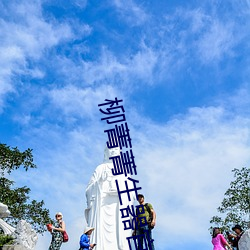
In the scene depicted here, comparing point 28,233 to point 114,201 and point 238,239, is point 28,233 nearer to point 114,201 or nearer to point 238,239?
point 114,201

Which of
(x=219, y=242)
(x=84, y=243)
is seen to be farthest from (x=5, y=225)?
(x=219, y=242)

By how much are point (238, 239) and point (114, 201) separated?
4486mm

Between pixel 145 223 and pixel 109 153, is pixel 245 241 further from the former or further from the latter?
pixel 109 153

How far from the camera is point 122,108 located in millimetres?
10930

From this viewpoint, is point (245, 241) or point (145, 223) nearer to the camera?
point (245, 241)

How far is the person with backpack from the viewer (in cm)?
943

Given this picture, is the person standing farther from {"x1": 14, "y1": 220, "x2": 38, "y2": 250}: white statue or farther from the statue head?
the statue head

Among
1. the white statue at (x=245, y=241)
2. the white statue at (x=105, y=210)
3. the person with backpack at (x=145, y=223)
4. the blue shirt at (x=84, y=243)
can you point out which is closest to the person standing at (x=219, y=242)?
the white statue at (x=245, y=241)

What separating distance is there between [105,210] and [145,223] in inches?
127

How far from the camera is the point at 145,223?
9.45 meters

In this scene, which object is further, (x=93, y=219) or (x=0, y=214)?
(x=93, y=219)

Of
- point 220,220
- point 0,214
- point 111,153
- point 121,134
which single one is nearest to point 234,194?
point 220,220

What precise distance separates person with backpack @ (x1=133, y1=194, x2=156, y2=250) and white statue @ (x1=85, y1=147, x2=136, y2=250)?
250 centimetres

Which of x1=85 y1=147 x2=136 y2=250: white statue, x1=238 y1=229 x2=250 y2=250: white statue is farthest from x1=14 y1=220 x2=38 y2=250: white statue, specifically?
x1=238 y1=229 x2=250 y2=250: white statue
